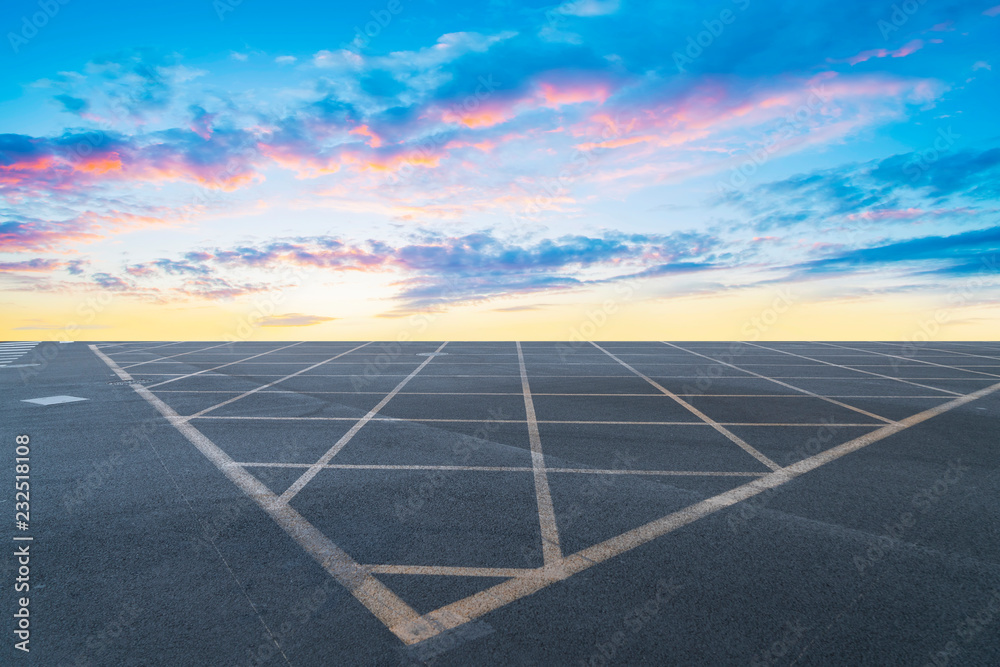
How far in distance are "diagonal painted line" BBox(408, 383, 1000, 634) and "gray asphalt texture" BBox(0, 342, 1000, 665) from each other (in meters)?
0.10

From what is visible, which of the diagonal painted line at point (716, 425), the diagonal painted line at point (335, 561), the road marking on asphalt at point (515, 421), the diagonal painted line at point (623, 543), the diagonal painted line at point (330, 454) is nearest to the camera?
the diagonal painted line at point (335, 561)

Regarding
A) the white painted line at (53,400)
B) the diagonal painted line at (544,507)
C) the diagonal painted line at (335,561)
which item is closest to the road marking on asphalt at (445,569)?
the diagonal painted line at (335,561)

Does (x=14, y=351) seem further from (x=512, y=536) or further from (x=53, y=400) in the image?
(x=512, y=536)

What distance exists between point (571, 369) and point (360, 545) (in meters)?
13.3

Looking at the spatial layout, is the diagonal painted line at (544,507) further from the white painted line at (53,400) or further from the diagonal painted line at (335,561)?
the white painted line at (53,400)

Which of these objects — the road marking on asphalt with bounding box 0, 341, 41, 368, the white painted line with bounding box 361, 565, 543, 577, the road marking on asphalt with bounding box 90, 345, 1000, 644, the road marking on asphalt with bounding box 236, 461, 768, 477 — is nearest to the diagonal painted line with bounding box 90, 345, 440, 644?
the road marking on asphalt with bounding box 90, 345, 1000, 644

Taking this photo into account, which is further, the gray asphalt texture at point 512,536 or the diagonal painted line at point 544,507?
the diagonal painted line at point 544,507

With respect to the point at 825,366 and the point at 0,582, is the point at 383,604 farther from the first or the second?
the point at 825,366

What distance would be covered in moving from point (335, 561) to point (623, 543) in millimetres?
2688

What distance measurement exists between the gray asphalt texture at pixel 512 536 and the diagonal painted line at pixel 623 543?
101 mm

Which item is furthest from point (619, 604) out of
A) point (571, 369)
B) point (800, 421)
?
point (571, 369)

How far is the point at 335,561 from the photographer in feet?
14.8

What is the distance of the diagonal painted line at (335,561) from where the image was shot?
366 cm

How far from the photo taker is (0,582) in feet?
13.8
